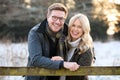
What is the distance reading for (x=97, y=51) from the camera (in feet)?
38.9

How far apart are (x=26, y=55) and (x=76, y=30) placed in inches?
215

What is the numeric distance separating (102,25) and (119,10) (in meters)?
1.78

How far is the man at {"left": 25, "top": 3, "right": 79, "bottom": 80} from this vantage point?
3.39 metres

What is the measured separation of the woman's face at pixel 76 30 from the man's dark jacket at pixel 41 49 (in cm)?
8

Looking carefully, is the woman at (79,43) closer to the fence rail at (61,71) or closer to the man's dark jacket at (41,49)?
the man's dark jacket at (41,49)

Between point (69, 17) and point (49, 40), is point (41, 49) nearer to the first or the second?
point (49, 40)

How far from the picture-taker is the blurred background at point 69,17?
11.4 m

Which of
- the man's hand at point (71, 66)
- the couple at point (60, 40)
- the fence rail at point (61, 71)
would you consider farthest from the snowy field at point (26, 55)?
the man's hand at point (71, 66)

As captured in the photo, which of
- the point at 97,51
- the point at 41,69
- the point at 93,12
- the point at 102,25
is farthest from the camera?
the point at 93,12

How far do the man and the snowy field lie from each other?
4.18 metres

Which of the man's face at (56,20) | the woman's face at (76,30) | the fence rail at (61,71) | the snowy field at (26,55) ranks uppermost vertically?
the man's face at (56,20)

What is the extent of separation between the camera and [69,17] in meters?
14.1

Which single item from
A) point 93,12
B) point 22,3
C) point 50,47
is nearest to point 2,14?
point 22,3

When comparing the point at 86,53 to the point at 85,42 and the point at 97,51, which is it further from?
the point at 97,51
